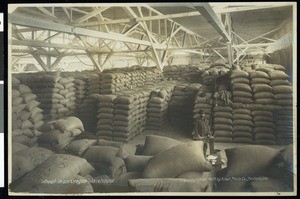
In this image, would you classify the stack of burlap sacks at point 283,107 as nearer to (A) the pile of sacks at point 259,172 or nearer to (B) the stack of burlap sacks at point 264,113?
(B) the stack of burlap sacks at point 264,113

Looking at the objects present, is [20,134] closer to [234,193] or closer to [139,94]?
[139,94]

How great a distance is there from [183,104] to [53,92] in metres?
1.97

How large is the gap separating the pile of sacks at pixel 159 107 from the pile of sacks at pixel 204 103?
41cm

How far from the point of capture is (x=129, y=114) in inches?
174

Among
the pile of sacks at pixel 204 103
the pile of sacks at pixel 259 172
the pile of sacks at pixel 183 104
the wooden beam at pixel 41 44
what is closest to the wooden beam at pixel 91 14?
the wooden beam at pixel 41 44

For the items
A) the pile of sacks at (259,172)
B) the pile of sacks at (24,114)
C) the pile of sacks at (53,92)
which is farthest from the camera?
the pile of sacks at (53,92)

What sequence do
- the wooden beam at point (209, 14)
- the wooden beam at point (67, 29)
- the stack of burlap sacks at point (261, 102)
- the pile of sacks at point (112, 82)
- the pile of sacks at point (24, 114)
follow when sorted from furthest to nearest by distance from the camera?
the pile of sacks at point (112, 82) < the pile of sacks at point (24, 114) < the stack of burlap sacks at point (261, 102) < the wooden beam at point (67, 29) < the wooden beam at point (209, 14)

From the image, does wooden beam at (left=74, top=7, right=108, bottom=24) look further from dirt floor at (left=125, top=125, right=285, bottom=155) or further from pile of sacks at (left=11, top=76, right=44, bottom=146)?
dirt floor at (left=125, top=125, right=285, bottom=155)

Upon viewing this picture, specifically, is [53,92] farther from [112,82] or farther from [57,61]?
[112,82]

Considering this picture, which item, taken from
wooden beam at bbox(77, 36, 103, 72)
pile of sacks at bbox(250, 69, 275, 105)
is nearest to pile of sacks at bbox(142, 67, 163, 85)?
wooden beam at bbox(77, 36, 103, 72)

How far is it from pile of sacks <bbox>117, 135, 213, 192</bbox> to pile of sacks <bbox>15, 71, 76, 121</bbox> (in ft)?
4.36

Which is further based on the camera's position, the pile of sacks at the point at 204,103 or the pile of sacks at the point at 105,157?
the pile of sacks at the point at 204,103

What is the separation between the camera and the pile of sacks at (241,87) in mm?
4297

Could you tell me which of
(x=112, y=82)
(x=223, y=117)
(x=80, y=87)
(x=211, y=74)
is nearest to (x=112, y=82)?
(x=112, y=82)
